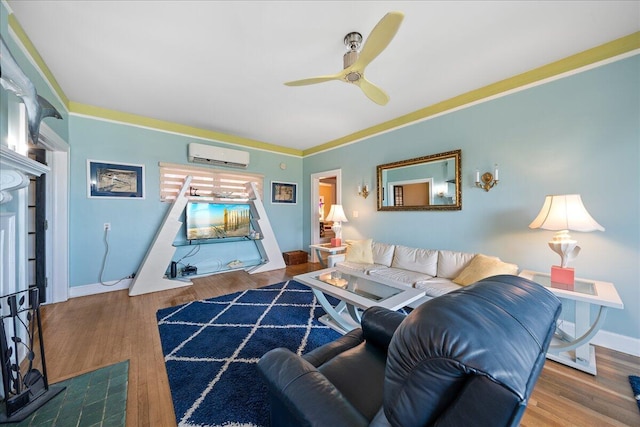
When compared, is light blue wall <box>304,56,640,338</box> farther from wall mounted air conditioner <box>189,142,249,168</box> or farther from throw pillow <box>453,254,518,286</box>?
wall mounted air conditioner <box>189,142,249,168</box>

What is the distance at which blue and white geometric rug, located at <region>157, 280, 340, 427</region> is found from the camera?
1.39 metres

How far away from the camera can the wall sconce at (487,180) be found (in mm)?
2602

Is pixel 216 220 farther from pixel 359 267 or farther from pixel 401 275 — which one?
pixel 401 275

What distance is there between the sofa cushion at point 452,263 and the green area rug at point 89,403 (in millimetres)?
3028

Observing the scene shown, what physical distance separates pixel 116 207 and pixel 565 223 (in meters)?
5.16

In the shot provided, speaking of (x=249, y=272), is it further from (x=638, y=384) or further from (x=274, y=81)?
(x=638, y=384)

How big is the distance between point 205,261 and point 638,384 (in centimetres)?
494

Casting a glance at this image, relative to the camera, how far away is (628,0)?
1.58 meters

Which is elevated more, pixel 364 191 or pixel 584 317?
pixel 364 191

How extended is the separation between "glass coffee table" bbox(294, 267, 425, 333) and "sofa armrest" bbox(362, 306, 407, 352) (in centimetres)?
40

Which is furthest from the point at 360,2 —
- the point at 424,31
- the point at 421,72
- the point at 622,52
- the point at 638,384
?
the point at 638,384

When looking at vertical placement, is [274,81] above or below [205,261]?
above

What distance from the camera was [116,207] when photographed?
11.0 ft

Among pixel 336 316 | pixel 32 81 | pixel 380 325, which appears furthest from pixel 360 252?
pixel 32 81
